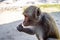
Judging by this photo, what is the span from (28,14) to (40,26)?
0.14 meters

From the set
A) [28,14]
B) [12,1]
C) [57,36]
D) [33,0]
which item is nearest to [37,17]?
[28,14]

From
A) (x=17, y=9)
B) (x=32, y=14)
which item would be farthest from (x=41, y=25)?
(x=17, y=9)

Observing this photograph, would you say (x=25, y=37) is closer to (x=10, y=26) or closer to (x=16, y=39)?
(x=16, y=39)

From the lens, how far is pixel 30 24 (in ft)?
4.27

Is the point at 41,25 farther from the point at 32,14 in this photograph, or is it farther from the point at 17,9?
the point at 17,9

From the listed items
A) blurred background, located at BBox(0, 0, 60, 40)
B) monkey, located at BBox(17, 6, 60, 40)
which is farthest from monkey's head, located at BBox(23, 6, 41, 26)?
blurred background, located at BBox(0, 0, 60, 40)

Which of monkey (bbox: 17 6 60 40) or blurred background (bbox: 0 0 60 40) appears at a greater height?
monkey (bbox: 17 6 60 40)

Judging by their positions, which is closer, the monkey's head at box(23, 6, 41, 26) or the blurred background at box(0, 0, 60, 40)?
the monkey's head at box(23, 6, 41, 26)

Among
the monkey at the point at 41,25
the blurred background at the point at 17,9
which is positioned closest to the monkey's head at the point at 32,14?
the monkey at the point at 41,25

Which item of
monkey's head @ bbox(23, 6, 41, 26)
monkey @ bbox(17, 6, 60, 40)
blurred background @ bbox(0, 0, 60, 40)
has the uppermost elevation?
monkey's head @ bbox(23, 6, 41, 26)

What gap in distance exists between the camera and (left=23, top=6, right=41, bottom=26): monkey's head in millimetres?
1224

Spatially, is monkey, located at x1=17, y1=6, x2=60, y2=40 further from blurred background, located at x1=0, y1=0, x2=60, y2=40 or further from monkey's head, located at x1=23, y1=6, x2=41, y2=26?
blurred background, located at x1=0, y1=0, x2=60, y2=40

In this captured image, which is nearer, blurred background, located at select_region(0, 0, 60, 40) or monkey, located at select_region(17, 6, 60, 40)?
monkey, located at select_region(17, 6, 60, 40)

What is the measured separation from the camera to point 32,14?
1.23m
